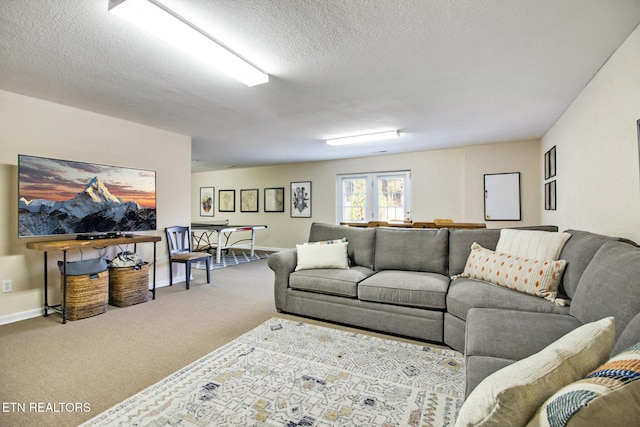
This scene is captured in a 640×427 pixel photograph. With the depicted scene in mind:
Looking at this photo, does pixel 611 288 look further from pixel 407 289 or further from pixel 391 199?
pixel 391 199

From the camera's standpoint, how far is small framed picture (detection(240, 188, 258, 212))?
8.32 metres

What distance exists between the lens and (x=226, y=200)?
28.8 ft

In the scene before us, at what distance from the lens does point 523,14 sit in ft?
5.94

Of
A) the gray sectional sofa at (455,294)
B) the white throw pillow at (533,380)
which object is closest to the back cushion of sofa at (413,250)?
the gray sectional sofa at (455,294)

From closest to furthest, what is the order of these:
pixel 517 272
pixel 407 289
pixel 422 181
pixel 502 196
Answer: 1. pixel 517 272
2. pixel 407 289
3. pixel 502 196
4. pixel 422 181

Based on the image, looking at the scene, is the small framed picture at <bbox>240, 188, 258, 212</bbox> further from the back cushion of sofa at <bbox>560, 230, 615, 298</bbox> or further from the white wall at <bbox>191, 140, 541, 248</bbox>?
the back cushion of sofa at <bbox>560, 230, 615, 298</bbox>

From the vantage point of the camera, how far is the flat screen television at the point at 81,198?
2959mm

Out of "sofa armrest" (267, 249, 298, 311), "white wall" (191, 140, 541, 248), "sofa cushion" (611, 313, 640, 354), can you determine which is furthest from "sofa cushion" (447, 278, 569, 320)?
"white wall" (191, 140, 541, 248)

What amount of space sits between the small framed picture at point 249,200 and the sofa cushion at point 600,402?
8.05m

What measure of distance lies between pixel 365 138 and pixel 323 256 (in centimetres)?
252

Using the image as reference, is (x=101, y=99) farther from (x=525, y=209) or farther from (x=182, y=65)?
(x=525, y=209)

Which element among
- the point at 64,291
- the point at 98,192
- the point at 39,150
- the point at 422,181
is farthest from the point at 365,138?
the point at 64,291

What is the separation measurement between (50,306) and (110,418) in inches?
99.0

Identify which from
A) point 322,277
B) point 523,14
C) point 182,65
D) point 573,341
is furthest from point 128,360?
point 523,14
